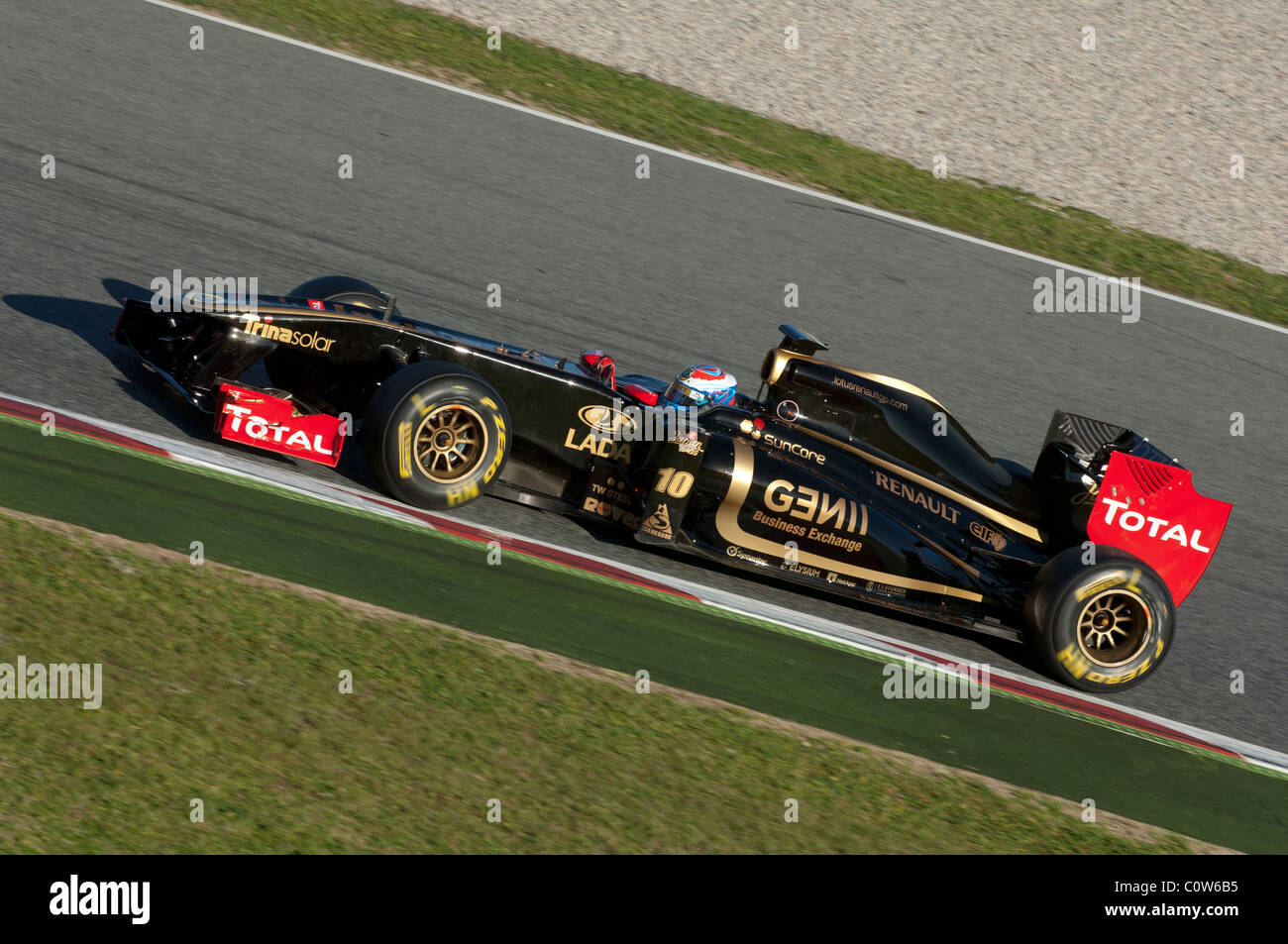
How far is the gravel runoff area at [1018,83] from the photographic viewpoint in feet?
43.4

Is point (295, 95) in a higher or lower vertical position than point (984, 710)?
higher

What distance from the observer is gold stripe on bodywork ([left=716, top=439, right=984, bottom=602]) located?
6.36m

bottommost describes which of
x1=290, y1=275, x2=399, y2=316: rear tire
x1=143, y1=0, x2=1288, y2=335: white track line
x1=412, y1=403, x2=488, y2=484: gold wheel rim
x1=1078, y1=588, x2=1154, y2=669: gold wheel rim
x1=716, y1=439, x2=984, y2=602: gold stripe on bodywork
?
x1=1078, y1=588, x2=1154, y2=669: gold wheel rim

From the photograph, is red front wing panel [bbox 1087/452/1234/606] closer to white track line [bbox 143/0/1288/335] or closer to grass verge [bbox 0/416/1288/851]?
grass verge [bbox 0/416/1288/851]

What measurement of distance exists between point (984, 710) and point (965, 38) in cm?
1059

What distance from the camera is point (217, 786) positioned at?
4.42 meters

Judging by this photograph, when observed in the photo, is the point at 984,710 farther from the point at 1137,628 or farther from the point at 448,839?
the point at 448,839

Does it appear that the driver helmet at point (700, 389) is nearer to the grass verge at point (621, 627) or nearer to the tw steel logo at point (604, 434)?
the tw steel logo at point (604, 434)
